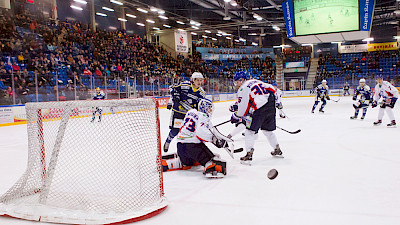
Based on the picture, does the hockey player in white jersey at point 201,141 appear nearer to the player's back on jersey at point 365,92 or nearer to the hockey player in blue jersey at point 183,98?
the hockey player in blue jersey at point 183,98

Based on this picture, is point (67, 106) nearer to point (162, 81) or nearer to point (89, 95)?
point (89, 95)

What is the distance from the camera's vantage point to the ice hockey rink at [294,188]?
2314 millimetres

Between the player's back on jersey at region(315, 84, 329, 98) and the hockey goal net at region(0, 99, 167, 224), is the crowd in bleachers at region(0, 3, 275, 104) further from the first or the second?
the hockey goal net at region(0, 99, 167, 224)

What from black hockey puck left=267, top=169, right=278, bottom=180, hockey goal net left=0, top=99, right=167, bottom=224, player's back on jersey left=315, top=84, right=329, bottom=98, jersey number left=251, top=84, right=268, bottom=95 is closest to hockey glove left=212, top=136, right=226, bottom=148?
black hockey puck left=267, top=169, right=278, bottom=180

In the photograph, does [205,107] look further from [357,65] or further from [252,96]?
[357,65]

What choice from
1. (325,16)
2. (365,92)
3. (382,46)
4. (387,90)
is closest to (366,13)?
(325,16)

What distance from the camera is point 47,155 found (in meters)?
2.67

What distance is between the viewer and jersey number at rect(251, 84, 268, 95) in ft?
13.0

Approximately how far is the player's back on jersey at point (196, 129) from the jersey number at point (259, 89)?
2.69ft

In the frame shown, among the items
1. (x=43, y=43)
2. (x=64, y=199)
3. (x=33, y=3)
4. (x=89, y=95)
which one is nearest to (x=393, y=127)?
(x=64, y=199)

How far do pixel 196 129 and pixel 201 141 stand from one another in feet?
0.58

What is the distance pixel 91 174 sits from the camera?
3422 millimetres

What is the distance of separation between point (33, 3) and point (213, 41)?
62.9ft

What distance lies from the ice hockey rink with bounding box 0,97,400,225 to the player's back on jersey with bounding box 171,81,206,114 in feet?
2.89
